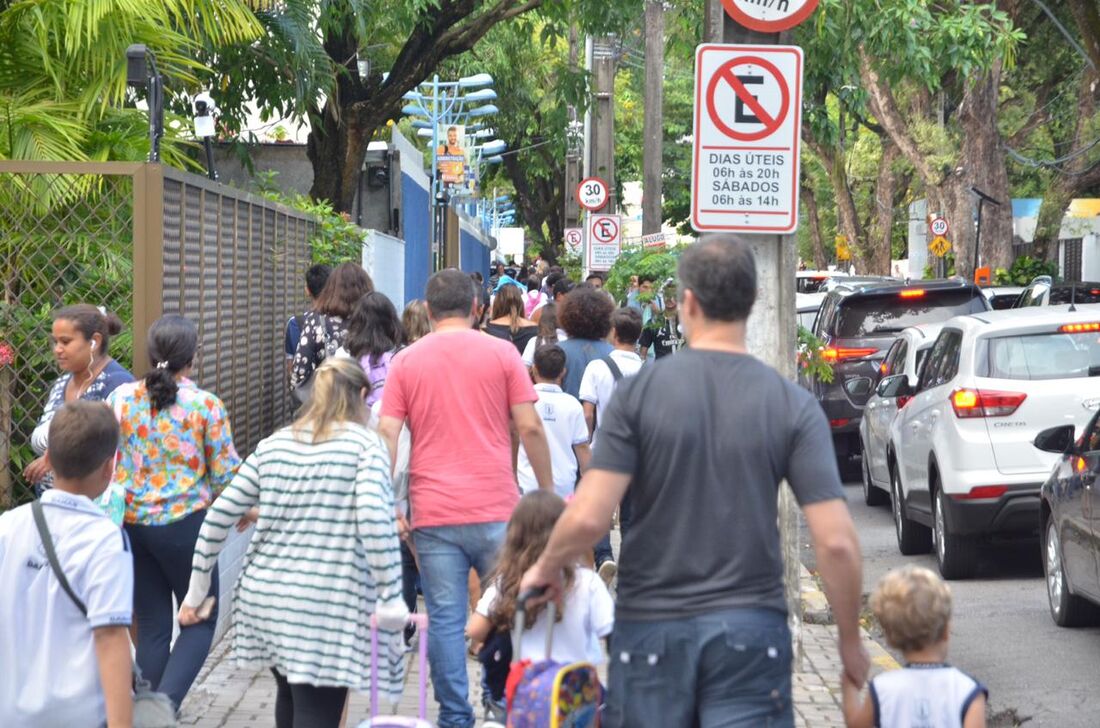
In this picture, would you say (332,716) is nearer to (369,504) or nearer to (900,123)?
(369,504)

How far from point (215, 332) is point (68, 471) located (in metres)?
5.12

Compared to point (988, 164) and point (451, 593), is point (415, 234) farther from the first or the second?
point (451, 593)

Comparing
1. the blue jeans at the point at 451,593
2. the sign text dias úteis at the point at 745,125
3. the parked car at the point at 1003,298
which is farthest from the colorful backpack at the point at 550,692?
the parked car at the point at 1003,298

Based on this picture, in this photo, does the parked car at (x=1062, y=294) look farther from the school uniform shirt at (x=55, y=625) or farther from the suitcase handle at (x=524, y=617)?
the school uniform shirt at (x=55, y=625)

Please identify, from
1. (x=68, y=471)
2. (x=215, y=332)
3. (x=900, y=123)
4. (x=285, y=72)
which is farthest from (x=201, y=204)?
(x=900, y=123)

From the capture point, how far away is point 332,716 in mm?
5340

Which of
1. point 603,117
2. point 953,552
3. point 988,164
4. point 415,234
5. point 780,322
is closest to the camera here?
point 780,322

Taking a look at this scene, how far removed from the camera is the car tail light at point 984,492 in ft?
34.2

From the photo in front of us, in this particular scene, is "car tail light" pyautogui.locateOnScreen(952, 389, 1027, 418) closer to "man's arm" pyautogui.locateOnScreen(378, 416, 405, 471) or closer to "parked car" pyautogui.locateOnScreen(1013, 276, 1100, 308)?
"man's arm" pyautogui.locateOnScreen(378, 416, 405, 471)

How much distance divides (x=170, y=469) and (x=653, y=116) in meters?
18.6

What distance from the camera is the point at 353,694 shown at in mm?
7797

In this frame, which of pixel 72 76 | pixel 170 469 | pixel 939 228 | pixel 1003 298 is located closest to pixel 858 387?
pixel 1003 298

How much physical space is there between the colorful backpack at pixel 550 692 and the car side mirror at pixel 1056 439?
15.8ft

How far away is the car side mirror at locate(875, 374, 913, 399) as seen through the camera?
12430 mm
